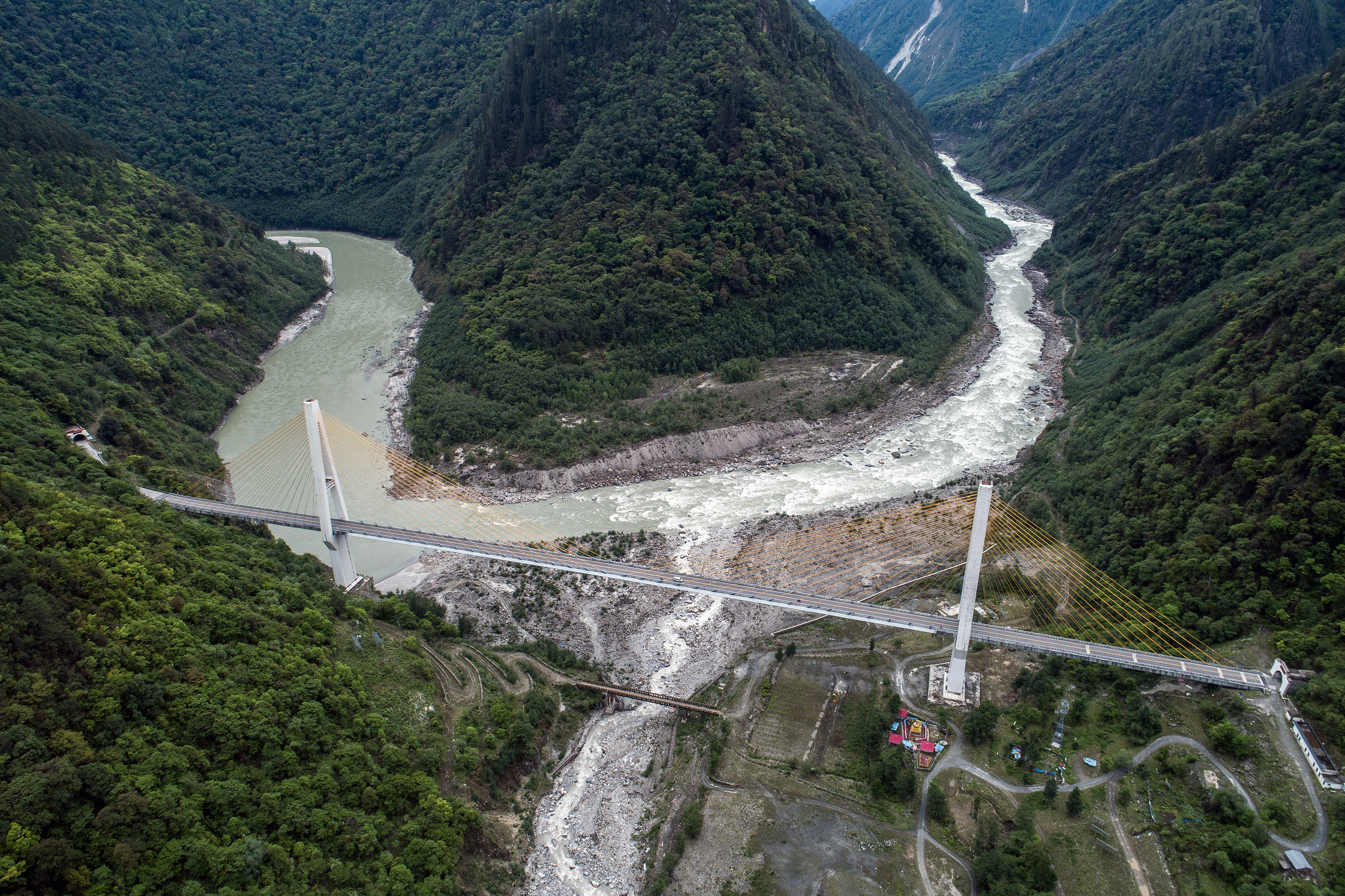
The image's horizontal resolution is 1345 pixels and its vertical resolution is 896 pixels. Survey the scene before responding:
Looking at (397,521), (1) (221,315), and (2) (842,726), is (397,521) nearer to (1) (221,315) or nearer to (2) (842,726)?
(2) (842,726)

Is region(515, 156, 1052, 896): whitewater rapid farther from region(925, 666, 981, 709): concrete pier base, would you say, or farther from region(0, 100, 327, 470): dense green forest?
region(0, 100, 327, 470): dense green forest

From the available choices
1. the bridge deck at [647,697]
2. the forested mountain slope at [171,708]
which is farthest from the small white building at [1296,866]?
the forested mountain slope at [171,708]

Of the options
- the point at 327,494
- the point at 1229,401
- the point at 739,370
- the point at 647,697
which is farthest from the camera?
the point at 739,370

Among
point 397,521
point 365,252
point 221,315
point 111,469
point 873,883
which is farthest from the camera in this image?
point 365,252

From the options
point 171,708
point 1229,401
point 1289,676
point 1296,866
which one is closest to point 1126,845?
point 1296,866

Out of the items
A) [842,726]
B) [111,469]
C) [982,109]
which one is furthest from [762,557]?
[982,109]

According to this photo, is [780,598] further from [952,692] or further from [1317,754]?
[1317,754]

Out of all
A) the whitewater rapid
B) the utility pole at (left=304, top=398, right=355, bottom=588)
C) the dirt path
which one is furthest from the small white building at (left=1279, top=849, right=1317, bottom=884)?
the utility pole at (left=304, top=398, right=355, bottom=588)

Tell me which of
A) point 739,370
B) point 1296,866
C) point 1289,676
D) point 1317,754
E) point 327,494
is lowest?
point 1296,866
